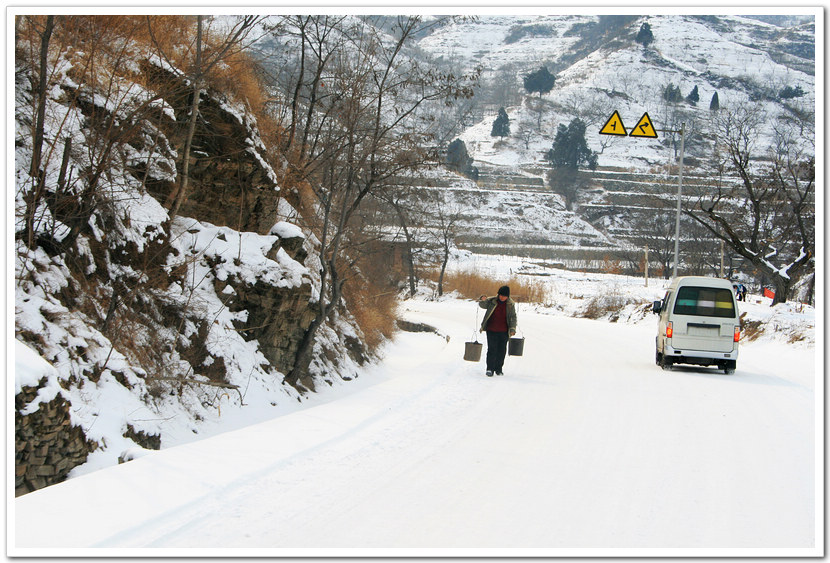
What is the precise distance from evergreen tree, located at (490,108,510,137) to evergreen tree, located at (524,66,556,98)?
47.1 ft

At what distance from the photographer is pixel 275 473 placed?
22.8ft

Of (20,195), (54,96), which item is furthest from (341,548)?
(54,96)

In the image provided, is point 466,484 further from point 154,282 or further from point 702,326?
point 702,326

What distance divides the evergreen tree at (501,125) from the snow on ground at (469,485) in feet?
434

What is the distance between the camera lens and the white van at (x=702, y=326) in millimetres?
16828

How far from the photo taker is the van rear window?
1697 centimetres

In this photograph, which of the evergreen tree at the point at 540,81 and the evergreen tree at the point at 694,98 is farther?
the evergreen tree at the point at 540,81

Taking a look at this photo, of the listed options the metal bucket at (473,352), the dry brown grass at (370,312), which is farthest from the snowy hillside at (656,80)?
the metal bucket at (473,352)

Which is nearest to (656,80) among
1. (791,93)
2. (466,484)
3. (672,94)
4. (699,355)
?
(672,94)

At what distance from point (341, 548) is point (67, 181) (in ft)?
23.0

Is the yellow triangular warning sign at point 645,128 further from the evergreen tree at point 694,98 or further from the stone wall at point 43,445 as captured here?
the evergreen tree at point 694,98

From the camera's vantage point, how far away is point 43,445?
7.57 m

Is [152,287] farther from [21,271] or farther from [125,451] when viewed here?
[125,451]

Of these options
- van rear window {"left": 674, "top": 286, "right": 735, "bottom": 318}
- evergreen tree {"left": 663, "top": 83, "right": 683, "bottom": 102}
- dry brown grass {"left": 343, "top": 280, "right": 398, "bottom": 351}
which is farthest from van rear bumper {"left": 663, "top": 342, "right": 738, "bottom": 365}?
evergreen tree {"left": 663, "top": 83, "right": 683, "bottom": 102}
